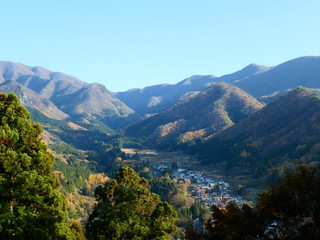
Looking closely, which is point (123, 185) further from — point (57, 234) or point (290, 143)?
point (290, 143)

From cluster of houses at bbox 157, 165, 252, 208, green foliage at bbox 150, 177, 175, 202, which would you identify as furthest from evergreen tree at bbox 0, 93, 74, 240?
green foliage at bbox 150, 177, 175, 202

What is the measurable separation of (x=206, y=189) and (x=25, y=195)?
109913 millimetres

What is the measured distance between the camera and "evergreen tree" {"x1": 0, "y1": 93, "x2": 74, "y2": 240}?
14.7 m

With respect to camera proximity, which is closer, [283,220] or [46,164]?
[283,220]

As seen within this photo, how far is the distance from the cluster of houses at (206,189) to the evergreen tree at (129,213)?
69790 millimetres

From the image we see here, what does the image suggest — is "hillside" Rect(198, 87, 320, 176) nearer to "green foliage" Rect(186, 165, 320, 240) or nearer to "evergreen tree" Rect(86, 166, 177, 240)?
"evergreen tree" Rect(86, 166, 177, 240)

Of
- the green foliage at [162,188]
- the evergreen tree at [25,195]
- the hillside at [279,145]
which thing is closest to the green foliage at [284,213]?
the evergreen tree at [25,195]

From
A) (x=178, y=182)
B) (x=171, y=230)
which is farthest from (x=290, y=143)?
(x=171, y=230)

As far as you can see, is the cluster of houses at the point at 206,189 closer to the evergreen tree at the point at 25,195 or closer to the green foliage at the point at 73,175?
the green foliage at the point at 73,175

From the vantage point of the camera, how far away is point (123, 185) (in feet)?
67.9

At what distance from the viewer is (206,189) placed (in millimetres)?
119438

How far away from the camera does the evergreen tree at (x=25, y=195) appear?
14.7m

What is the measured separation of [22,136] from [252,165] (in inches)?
5803

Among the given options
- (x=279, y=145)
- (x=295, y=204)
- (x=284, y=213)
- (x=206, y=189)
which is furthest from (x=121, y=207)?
(x=279, y=145)
